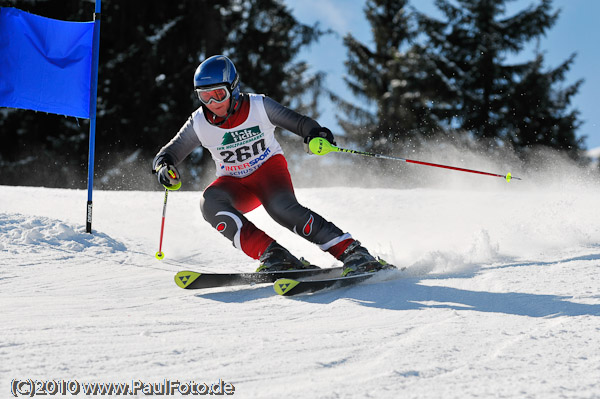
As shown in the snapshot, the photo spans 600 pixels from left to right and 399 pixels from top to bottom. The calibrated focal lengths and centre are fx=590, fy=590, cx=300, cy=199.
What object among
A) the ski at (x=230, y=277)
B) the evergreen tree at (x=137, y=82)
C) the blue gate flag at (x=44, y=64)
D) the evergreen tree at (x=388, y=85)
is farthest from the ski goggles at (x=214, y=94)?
the evergreen tree at (x=388, y=85)

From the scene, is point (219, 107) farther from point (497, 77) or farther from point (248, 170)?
point (497, 77)

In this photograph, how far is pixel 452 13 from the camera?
21.5 metres

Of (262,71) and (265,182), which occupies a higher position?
(262,71)

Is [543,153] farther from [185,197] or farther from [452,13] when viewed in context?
[185,197]

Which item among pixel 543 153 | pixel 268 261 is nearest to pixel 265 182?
pixel 268 261

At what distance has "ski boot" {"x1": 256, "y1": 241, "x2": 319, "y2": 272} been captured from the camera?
373 cm

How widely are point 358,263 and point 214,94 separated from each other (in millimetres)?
1445

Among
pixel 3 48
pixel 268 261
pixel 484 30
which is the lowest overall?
pixel 268 261

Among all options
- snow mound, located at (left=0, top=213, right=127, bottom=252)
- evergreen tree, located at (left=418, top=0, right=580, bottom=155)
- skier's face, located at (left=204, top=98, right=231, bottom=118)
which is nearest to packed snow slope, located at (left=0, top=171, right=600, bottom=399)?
snow mound, located at (left=0, top=213, right=127, bottom=252)

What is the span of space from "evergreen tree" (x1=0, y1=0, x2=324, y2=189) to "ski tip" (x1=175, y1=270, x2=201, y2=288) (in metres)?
13.9

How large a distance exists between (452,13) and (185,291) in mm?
20302

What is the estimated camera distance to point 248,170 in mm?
4184

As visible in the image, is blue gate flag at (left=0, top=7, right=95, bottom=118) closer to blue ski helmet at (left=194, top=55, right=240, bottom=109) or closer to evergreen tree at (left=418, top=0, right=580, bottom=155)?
blue ski helmet at (left=194, top=55, right=240, bottom=109)

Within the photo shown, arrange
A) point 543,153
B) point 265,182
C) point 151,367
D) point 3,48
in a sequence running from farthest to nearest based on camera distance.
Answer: point 543,153 < point 3,48 < point 265,182 < point 151,367
